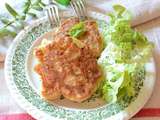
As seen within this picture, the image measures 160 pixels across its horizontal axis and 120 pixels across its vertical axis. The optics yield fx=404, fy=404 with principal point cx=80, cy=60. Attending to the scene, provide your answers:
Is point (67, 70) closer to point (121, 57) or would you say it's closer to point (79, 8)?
point (121, 57)

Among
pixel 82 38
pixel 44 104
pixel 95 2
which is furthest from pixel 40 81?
pixel 95 2

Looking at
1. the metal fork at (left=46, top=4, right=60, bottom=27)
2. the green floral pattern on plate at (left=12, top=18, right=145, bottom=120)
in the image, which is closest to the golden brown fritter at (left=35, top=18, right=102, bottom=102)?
the green floral pattern on plate at (left=12, top=18, right=145, bottom=120)

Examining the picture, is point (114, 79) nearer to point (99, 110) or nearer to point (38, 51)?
point (99, 110)

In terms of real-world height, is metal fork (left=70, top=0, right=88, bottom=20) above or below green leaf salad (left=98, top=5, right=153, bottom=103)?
above

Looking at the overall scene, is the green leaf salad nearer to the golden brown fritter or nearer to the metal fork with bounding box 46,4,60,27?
the golden brown fritter

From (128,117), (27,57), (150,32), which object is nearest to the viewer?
(128,117)

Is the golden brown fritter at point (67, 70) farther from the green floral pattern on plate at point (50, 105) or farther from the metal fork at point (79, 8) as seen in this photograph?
the metal fork at point (79, 8)
